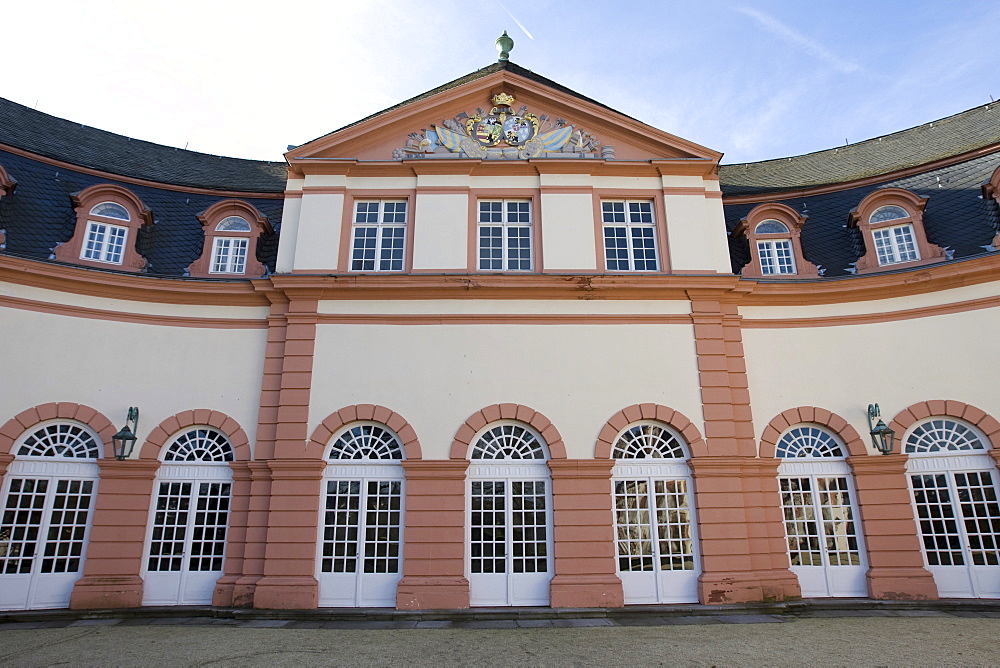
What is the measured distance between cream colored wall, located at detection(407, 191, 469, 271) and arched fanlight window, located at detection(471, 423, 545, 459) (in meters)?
3.46

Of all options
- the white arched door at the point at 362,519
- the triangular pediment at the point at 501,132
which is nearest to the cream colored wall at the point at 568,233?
the triangular pediment at the point at 501,132

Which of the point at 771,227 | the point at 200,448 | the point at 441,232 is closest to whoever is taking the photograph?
the point at 200,448

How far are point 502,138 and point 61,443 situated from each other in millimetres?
Result: 10947

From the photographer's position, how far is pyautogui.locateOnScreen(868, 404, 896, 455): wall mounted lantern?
1221 cm

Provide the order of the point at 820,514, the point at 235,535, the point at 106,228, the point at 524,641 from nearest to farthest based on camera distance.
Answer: the point at 524,641 < the point at 235,535 < the point at 820,514 < the point at 106,228

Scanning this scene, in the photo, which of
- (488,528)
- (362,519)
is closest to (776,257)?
(488,528)

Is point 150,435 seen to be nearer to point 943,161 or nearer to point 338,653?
point 338,653

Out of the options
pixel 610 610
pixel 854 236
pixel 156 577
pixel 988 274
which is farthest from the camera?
pixel 854 236

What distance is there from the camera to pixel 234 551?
1199 centimetres

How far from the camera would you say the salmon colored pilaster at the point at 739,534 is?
11500 millimetres

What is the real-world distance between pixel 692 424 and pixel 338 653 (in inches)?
295

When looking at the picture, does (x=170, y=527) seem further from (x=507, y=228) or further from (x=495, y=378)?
(x=507, y=228)

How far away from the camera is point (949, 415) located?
→ 1249cm

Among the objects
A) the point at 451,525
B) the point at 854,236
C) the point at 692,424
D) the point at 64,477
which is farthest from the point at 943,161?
the point at 64,477
